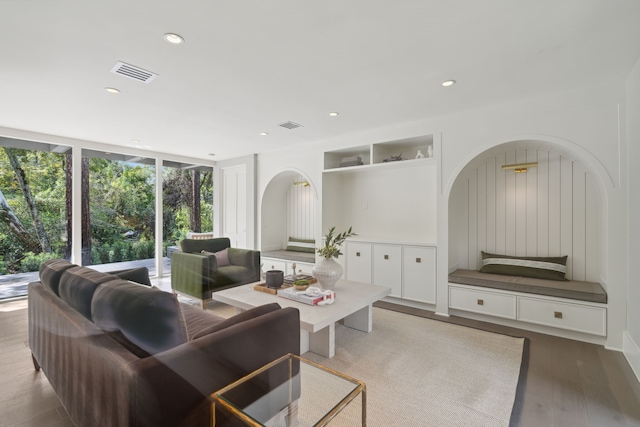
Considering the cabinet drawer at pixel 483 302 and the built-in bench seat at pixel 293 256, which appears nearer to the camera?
the cabinet drawer at pixel 483 302

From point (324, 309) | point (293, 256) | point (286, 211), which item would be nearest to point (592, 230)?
point (324, 309)

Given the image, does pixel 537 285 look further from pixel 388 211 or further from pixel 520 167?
pixel 388 211

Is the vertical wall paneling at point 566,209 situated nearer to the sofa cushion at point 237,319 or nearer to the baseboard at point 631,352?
the baseboard at point 631,352

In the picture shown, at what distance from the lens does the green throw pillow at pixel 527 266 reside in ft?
11.1

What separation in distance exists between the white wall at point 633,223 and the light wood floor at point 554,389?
0.21 metres

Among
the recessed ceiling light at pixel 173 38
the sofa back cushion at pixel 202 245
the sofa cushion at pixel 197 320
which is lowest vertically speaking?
the sofa cushion at pixel 197 320

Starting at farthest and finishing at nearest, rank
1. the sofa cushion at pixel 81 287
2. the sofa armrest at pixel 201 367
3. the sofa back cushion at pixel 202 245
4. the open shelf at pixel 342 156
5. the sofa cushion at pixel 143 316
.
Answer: the open shelf at pixel 342 156, the sofa back cushion at pixel 202 245, the sofa cushion at pixel 81 287, the sofa cushion at pixel 143 316, the sofa armrest at pixel 201 367

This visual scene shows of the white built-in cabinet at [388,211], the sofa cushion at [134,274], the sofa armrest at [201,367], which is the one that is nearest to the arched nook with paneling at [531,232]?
the white built-in cabinet at [388,211]

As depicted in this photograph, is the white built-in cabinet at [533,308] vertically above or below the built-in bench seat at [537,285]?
below

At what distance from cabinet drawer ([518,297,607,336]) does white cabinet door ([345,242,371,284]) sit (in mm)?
1895

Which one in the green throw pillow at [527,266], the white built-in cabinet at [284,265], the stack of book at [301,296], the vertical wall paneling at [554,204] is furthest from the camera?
the white built-in cabinet at [284,265]

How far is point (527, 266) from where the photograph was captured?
139 inches

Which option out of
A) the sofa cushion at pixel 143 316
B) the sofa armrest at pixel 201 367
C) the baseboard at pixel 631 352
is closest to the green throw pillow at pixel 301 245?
the sofa armrest at pixel 201 367

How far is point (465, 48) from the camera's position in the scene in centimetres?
225
